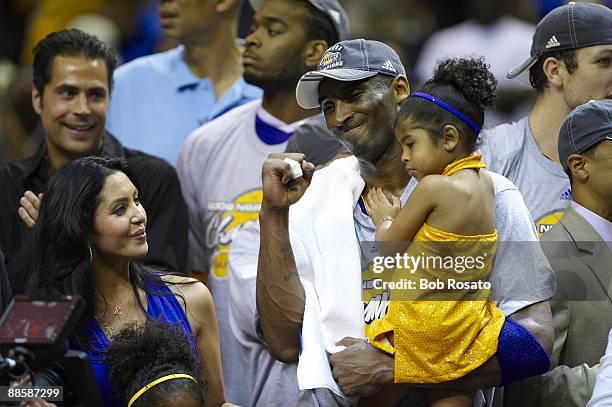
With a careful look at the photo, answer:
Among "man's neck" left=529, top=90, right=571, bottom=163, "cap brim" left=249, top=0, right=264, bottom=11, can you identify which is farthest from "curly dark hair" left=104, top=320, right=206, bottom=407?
"cap brim" left=249, top=0, right=264, bottom=11

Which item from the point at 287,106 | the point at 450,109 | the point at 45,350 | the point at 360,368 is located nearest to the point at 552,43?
the point at 450,109

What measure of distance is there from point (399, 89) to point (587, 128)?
0.67 meters

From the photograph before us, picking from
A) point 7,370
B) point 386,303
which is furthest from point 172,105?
point 7,370

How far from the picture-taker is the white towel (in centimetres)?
421

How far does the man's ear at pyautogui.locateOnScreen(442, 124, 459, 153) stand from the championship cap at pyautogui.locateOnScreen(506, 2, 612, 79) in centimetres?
117

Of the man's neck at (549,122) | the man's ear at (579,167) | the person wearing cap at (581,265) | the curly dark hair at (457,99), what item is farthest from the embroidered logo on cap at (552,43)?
the curly dark hair at (457,99)

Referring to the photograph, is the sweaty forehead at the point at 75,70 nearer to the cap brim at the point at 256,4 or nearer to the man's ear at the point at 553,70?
the cap brim at the point at 256,4

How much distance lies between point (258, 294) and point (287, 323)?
146 mm

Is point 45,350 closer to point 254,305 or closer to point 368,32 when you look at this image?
point 254,305

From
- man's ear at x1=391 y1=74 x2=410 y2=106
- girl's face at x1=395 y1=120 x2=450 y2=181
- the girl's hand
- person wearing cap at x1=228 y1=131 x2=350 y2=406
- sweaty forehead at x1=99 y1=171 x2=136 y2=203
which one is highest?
man's ear at x1=391 y1=74 x2=410 y2=106

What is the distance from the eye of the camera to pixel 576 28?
16.6ft

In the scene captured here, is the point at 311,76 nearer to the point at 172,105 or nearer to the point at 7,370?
the point at 7,370

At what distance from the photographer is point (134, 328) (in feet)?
14.3

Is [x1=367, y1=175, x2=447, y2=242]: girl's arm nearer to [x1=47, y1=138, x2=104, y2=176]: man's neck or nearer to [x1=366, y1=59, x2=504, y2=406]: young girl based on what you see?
[x1=366, y1=59, x2=504, y2=406]: young girl
